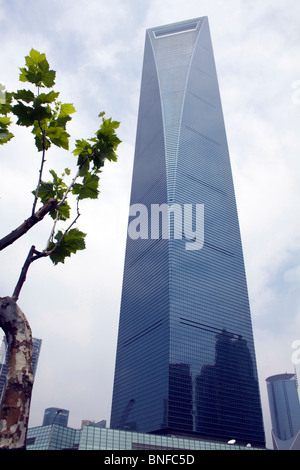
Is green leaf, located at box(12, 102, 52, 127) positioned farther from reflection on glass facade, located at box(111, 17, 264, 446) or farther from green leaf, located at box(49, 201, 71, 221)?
reflection on glass facade, located at box(111, 17, 264, 446)

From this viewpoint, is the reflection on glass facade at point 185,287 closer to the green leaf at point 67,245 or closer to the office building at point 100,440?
the office building at point 100,440

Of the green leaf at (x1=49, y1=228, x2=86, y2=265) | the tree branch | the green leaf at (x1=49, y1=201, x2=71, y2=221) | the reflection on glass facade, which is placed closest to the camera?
the tree branch

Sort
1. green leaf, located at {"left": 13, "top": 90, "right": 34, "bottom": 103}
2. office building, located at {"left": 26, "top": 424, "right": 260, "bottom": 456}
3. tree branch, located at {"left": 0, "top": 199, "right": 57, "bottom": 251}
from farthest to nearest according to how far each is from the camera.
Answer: office building, located at {"left": 26, "top": 424, "right": 260, "bottom": 456} < green leaf, located at {"left": 13, "top": 90, "right": 34, "bottom": 103} < tree branch, located at {"left": 0, "top": 199, "right": 57, "bottom": 251}

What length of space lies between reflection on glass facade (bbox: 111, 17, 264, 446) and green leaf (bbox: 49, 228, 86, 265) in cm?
10644

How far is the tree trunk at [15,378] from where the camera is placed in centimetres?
269

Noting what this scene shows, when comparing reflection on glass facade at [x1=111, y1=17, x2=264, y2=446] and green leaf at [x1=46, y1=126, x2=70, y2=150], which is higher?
reflection on glass facade at [x1=111, y1=17, x2=264, y2=446]

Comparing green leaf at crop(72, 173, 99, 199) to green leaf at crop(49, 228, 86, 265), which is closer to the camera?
green leaf at crop(49, 228, 86, 265)

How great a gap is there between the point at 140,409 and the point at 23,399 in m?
125

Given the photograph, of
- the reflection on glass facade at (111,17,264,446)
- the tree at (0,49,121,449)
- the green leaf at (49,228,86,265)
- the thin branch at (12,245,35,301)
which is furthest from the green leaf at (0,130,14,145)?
the reflection on glass facade at (111,17,264,446)

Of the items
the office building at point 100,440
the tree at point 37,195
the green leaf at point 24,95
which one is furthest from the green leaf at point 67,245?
the office building at point 100,440

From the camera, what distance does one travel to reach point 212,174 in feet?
491

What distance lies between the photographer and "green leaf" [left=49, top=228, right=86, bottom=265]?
4391mm

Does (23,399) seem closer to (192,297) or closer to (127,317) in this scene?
(192,297)

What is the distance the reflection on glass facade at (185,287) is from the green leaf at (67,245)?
106 metres
